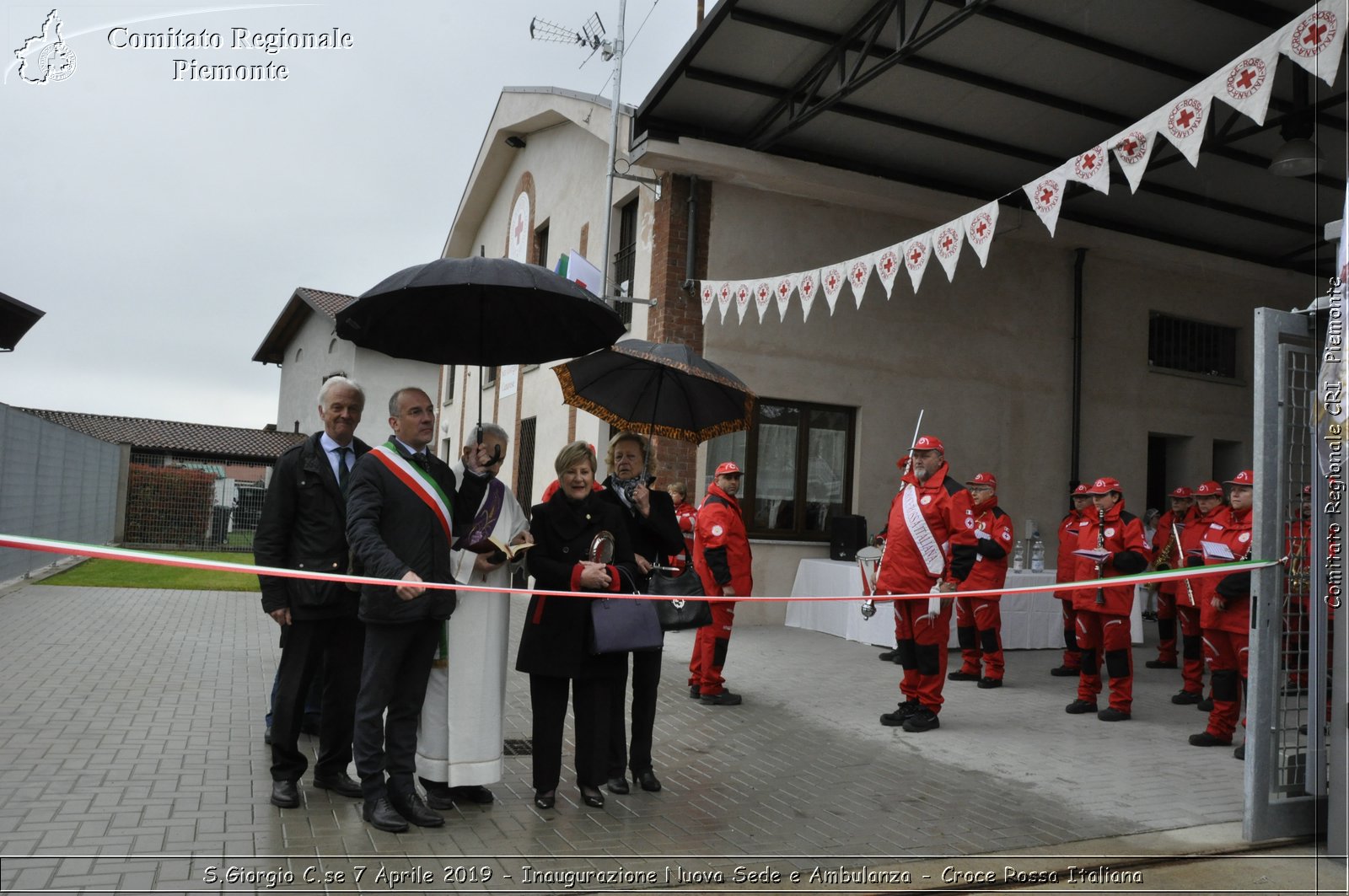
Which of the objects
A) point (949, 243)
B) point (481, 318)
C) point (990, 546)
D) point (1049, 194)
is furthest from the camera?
point (990, 546)

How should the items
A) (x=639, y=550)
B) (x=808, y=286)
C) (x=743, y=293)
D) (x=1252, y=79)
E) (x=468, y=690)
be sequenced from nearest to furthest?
1. (x=468, y=690)
2. (x=639, y=550)
3. (x=1252, y=79)
4. (x=808, y=286)
5. (x=743, y=293)

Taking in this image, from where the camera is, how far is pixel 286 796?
4.55 meters

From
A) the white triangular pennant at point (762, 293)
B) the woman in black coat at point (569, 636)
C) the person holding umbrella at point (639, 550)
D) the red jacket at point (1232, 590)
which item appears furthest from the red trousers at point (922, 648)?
the white triangular pennant at point (762, 293)

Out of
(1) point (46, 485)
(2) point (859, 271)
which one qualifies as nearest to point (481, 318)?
(2) point (859, 271)

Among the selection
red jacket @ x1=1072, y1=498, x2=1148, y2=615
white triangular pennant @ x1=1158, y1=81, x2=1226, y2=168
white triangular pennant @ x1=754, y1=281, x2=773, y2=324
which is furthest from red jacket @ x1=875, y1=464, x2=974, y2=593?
white triangular pennant @ x1=754, y1=281, x2=773, y2=324

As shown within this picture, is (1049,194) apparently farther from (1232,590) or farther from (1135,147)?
(1232,590)

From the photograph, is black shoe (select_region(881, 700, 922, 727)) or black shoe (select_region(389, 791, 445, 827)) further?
black shoe (select_region(881, 700, 922, 727))

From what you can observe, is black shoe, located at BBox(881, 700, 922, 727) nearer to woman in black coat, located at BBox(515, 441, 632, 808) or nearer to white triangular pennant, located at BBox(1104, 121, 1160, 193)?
woman in black coat, located at BBox(515, 441, 632, 808)

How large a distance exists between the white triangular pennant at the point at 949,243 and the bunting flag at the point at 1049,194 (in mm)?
831

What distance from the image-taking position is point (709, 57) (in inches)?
408

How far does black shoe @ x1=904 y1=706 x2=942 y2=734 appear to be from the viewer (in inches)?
270

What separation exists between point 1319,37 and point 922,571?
4.17m

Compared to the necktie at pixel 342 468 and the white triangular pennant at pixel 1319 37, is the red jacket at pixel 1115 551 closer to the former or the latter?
the white triangular pennant at pixel 1319 37

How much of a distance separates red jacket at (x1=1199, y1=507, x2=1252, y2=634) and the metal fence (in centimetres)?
2526
